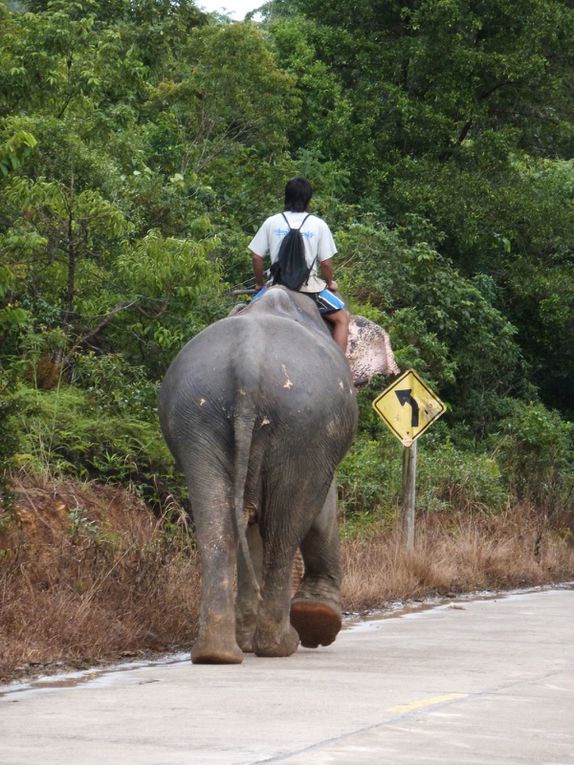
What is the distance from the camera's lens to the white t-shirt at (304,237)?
11.4 m

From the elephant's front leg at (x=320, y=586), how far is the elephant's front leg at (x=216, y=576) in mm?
1112

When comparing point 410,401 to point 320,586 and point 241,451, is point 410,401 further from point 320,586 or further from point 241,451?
point 241,451

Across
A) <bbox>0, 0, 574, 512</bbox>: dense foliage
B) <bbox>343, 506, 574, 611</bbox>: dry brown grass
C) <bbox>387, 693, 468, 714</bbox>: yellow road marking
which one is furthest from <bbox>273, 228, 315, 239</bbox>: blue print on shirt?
<bbox>387, 693, 468, 714</bbox>: yellow road marking

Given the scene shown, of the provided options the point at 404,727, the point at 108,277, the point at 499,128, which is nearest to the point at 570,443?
the point at 499,128

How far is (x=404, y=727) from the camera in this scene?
688 centimetres

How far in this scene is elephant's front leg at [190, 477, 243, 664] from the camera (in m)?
9.55

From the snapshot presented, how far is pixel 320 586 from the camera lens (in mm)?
10922

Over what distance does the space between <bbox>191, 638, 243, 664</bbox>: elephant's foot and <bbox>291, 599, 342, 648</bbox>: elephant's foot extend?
1.14 metres

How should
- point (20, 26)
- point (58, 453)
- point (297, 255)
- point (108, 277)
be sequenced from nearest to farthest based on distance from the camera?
point (297, 255), point (58, 453), point (108, 277), point (20, 26)

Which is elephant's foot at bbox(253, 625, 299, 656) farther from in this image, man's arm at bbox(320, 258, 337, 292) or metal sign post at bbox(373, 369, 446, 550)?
metal sign post at bbox(373, 369, 446, 550)

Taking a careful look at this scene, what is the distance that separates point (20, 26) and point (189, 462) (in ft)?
39.0

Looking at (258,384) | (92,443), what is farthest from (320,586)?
(92,443)

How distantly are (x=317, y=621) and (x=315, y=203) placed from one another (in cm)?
1738

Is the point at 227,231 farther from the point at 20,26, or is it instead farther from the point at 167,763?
the point at 167,763
